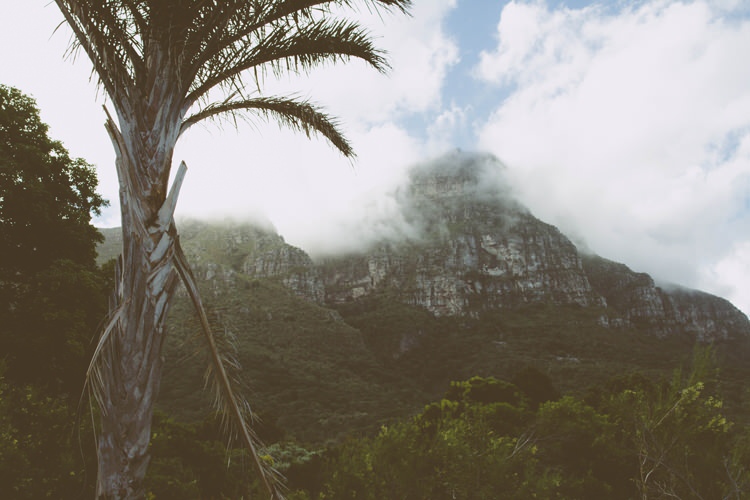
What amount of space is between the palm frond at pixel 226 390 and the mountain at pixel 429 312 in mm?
195

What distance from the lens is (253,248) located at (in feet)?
394

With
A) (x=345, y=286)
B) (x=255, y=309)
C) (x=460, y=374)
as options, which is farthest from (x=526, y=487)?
(x=345, y=286)

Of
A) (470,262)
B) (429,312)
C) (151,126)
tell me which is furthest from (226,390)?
(470,262)

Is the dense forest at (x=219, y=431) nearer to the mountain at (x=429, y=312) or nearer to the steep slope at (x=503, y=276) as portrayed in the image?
the mountain at (x=429, y=312)

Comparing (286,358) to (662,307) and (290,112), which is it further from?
(662,307)

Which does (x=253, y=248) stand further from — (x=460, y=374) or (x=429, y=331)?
(x=460, y=374)

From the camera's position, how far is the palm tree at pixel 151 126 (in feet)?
7.83

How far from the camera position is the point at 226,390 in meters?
2.79

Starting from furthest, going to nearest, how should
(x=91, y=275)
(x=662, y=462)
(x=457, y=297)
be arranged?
(x=457, y=297) < (x=91, y=275) < (x=662, y=462)

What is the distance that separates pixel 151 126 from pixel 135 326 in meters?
1.31

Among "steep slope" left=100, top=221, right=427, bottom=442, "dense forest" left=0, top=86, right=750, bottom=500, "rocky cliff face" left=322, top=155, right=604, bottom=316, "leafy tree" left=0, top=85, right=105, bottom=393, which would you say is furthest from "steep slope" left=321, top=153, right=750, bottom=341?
"leafy tree" left=0, top=85, right=105, bottom=393

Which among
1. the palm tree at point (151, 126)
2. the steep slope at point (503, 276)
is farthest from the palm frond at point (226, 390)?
the steep slope at point (503, 276)

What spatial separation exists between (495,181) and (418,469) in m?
191

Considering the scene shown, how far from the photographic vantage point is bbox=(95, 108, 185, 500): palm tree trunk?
234 cm
